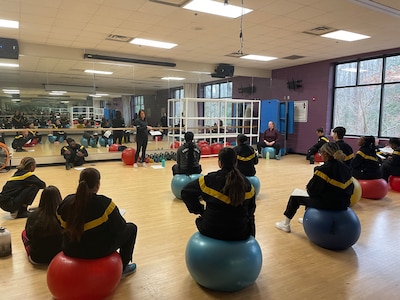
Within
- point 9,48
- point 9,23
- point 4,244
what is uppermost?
point 9,23

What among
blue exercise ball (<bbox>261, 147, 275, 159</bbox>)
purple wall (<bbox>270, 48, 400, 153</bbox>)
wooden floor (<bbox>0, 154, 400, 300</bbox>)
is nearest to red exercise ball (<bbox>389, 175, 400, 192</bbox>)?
wooden floor (<bbox>0, 154, 400, 300</bbox>)

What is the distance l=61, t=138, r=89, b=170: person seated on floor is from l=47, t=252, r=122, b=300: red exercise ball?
215 inches

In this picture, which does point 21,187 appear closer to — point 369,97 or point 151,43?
point 151,43

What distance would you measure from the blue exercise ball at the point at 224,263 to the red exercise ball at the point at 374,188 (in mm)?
3309

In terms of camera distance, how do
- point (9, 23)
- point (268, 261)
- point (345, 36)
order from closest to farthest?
1. point (268, 261)
2. point (9, 23)
3. point (345, 36)

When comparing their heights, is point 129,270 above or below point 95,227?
below

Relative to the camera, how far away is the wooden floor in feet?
7.46

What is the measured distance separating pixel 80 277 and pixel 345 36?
6.58 meters

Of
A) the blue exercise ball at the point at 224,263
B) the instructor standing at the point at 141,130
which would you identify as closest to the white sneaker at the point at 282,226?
the blue exercise ball at the point at 224,263

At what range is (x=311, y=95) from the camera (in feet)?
31.6

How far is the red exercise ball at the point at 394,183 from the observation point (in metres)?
5.36

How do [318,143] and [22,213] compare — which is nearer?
[22,213]

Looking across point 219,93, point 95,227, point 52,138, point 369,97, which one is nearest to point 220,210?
point 95,227

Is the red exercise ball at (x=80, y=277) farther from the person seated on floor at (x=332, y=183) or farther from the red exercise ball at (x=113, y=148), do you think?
the red exercise ball at (x=113, y=148)
